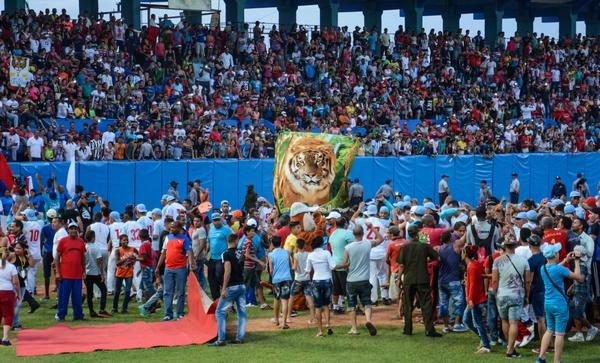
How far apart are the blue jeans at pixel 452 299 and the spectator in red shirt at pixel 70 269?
6017 mm

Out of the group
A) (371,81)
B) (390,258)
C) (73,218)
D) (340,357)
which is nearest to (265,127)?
(371,81)

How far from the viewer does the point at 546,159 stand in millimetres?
40312

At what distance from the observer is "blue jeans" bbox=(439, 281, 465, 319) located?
1602cm

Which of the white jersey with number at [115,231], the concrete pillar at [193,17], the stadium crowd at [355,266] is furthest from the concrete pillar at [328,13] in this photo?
the white jersey with number at [115,231]

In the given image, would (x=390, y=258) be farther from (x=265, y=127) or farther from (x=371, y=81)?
(x=371, y=81)

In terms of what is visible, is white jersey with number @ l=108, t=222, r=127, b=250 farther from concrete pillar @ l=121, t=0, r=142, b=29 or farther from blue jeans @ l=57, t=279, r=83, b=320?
concrete pillar @ l=121, t=0, r=142, b=29

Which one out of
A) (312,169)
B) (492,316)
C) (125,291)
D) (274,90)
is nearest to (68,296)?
(125,291)

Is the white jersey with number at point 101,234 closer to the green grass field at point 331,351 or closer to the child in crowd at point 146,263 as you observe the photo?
the child in crowd at point 146,263

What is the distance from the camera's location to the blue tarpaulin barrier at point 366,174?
30.7 metres

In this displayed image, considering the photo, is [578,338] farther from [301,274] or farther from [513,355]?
[301,274]

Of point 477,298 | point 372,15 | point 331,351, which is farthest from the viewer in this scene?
point 372,15

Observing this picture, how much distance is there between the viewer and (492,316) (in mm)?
14984

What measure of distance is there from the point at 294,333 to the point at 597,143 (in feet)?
98.2

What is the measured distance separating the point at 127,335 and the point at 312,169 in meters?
10.0
